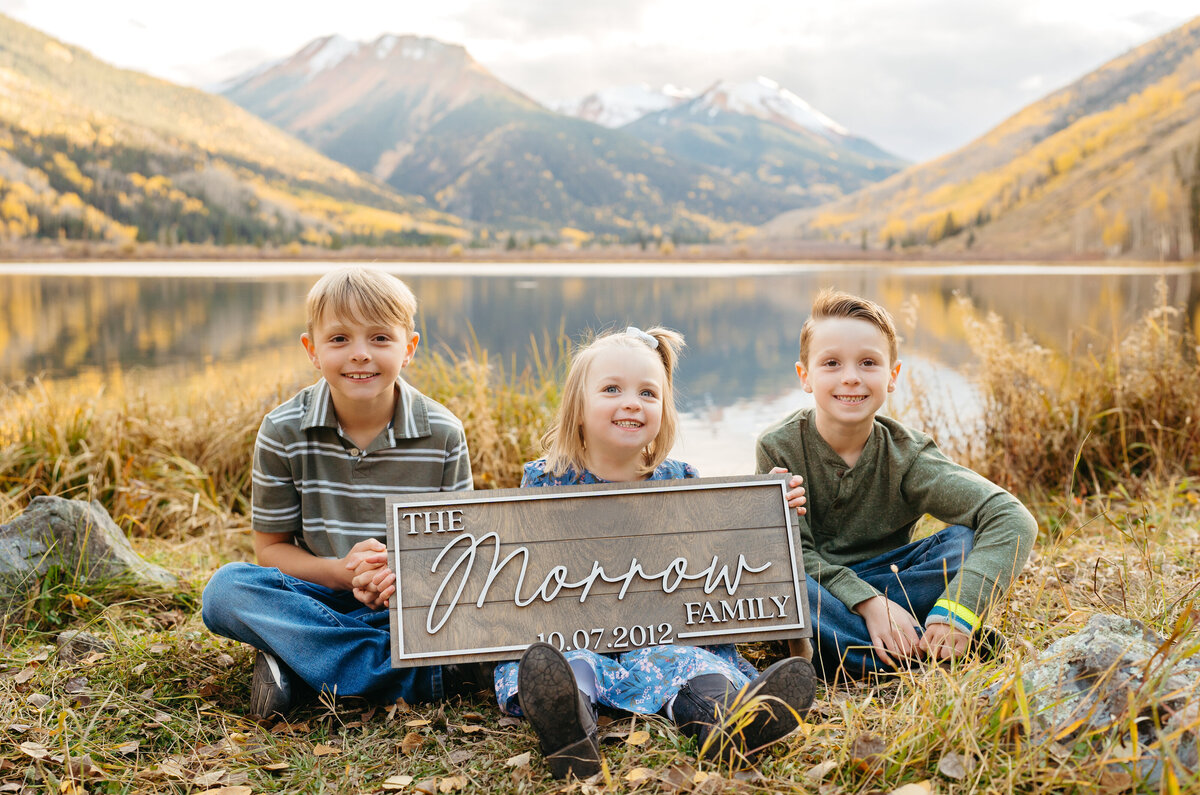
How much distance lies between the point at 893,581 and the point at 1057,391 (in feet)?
11.8

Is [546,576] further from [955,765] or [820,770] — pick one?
[955,765]

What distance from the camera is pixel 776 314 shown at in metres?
17.6

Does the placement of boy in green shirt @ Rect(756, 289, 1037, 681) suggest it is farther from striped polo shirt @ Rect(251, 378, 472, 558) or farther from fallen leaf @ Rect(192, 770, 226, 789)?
fallen leaf @ Rect(192, 770, 226, 789)

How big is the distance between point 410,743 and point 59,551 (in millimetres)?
2024

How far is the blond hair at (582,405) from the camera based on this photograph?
2.61 meters

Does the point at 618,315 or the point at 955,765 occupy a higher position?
the point at 618,315

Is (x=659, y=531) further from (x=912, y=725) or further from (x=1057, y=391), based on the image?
(x=1057, y=391)

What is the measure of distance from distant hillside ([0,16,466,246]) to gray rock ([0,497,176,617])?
3717cm

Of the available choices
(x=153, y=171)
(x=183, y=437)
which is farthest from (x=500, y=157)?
(x=183, y=437)

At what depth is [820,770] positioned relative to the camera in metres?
1.92

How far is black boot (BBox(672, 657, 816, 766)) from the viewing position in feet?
6.37

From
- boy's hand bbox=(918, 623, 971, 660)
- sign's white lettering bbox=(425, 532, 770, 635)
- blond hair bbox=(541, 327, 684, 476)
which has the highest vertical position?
blond hair bbox=(541, 327, 684, 476)

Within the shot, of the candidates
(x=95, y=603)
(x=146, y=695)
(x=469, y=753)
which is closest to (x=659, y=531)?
(x=469, y=753)

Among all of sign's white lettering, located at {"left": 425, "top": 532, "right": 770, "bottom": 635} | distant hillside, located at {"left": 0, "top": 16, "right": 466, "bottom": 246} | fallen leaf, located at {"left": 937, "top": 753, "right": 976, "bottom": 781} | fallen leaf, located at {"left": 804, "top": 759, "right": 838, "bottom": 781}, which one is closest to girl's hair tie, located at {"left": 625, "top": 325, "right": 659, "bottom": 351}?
sign's white lettering, located at {"left": 425, "top": 532, "right": 770, "bottom": 635}
